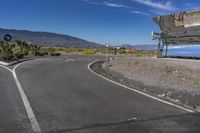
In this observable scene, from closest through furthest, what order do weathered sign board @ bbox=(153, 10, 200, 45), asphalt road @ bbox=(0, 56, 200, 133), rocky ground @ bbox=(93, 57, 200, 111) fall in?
asphalt road @ bbox=(0, 56, 200, 133), rocky ground @ bbox=(93, 57, 200, 111), weathered sign board @ bbox=(153, 10, 200, 45)

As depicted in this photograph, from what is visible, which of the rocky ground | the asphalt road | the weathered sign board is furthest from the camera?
the weathered sign board

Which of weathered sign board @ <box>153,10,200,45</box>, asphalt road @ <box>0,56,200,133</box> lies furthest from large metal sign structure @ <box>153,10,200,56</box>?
asphalt road @ <box>0,56,200,133</box>

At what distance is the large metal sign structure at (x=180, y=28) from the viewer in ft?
80.1

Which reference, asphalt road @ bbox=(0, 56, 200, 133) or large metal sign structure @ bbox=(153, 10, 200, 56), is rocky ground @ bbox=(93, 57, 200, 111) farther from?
large metal sign structure @ bbox=(153, 10, 200, 56)

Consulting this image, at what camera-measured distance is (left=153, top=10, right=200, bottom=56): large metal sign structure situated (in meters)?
24.4

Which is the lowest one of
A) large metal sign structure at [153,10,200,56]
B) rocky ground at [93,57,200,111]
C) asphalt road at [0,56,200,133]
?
rocky ground at [93,57,200,111]

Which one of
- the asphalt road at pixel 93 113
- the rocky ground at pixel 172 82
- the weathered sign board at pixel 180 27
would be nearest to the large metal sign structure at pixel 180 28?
the weathered sign board at pixel 180 27

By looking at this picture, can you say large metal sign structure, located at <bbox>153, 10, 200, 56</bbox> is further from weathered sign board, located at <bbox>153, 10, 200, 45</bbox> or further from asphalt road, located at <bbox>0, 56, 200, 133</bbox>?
asphalt road, located at <bbox>0, 56, 200, 133</bbox>

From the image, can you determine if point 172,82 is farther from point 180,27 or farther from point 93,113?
point 180,27

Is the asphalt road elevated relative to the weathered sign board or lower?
lower

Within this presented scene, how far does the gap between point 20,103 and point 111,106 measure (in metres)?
2.65

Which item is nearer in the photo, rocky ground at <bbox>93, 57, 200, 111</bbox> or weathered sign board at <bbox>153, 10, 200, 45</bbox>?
rocky ground at <bbox>93, 57, 200, 111</bbox>

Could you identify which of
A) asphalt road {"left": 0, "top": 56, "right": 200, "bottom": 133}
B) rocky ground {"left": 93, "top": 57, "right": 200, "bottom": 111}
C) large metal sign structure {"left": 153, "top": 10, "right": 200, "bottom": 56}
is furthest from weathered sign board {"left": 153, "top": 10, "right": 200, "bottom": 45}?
asphalt road {"left": 0, "top": 56, "right": 200, "bottom": 133}

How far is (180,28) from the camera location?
26.9 m
